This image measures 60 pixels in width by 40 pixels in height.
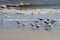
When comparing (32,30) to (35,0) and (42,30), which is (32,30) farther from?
(35,0)

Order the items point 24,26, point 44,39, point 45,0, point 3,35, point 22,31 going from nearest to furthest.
Result: 1. point 44,39
2. point 3,35
3. point 22,31
4. point 24,26
5. point 45,0

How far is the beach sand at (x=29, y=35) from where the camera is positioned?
9.52 metres

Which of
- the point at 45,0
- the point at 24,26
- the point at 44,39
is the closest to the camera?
the point at 44,39

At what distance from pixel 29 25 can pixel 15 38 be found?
2.56 m

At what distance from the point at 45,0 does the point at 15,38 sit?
21.1m

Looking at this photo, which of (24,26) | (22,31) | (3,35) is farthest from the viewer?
(24,26)

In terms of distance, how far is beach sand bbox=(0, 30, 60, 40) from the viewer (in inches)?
375

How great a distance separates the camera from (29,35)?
994 cm

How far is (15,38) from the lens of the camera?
9508 millimetres

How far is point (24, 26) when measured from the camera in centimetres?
1169

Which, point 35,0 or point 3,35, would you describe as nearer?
point 3,35

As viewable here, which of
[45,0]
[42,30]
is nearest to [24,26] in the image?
[42,30]

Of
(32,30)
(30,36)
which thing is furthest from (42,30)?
(30,36)

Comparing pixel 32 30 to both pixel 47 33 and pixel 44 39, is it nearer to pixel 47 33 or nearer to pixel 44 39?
pixel 47 33
